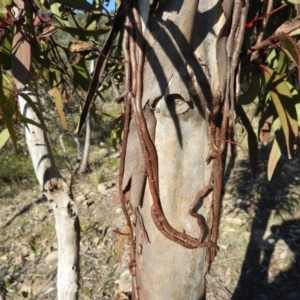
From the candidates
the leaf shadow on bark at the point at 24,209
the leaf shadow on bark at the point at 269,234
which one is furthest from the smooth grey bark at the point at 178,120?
the leaf shadow on bark at the point at 24,209

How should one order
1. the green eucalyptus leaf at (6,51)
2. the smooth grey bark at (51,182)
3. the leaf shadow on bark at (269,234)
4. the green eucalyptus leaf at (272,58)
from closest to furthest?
the green eucalyptus leaf at (6,51) → the green eucalyptus leaf at (272,58) → the smooth grey bark at (51,182) → the leaf shadow on bark at (269,234)

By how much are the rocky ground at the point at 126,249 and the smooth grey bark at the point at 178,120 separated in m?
0.85

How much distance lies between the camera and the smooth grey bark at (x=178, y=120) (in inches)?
18.4

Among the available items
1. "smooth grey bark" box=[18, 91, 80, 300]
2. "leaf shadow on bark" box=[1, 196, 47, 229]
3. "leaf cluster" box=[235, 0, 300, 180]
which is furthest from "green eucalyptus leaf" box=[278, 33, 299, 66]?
"leaf shadow on bark" box=[1, 196, 47, 229]

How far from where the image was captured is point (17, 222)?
7.64ft

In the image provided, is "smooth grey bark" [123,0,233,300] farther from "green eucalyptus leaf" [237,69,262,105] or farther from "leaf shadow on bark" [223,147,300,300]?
"leaf shadow on bark" [223,147,300,300]

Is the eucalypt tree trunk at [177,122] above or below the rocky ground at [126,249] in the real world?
above

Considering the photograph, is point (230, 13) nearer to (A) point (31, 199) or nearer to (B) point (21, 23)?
(B) point (21, 23)

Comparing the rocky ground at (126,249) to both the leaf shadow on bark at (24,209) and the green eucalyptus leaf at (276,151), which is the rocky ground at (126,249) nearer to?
the leaf shadow on bark at (24,209)

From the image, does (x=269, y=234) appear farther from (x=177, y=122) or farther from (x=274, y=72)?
(x=177, y=122)

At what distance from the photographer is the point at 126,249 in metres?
1.94

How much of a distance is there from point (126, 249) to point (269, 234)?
81cm

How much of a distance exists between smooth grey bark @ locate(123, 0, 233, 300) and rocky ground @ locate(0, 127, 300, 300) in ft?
2.78

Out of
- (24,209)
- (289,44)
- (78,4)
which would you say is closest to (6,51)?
(78,4)
